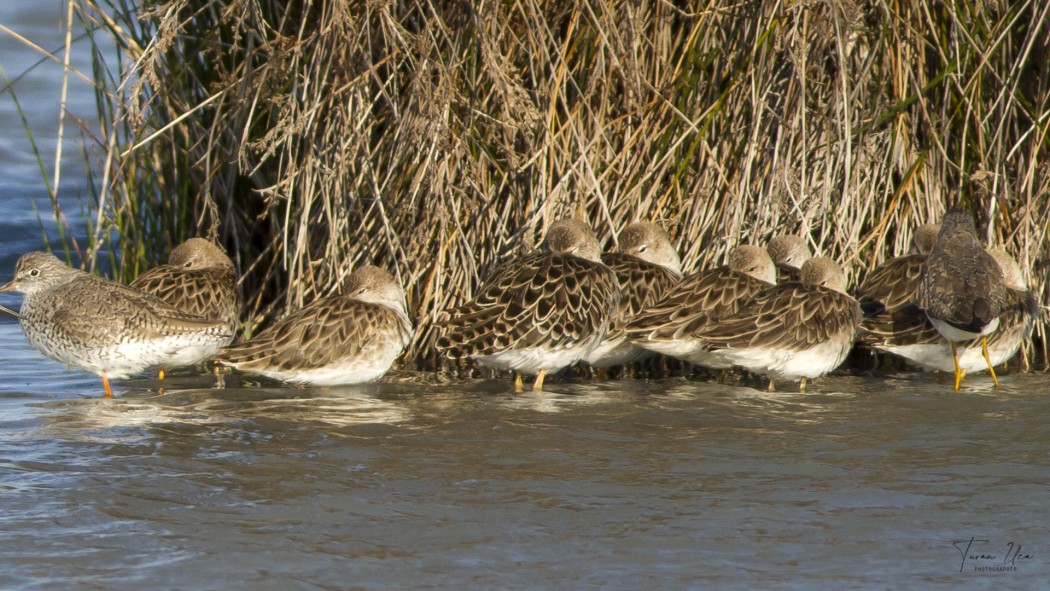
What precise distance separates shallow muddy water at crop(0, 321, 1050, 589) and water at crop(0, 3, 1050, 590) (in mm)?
12

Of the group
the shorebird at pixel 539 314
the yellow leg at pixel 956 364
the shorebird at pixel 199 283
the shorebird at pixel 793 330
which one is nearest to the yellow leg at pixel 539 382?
the shorebird at pixel 539 314

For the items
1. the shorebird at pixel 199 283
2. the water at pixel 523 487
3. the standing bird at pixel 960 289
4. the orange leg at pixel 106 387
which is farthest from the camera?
the shorebird at pixel 199 283

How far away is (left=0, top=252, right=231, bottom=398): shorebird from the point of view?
20.7ft

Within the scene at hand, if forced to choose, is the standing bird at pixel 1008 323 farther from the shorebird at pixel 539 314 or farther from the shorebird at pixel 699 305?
the shorebird at pixel 539 314

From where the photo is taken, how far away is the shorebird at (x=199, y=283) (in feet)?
21.9

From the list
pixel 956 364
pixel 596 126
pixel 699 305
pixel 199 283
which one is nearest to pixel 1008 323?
A: pixel 956 364

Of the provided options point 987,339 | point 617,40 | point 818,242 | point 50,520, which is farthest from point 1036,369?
point 50,520

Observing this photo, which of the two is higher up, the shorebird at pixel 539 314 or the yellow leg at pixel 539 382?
the shorebird at pixel 539 314

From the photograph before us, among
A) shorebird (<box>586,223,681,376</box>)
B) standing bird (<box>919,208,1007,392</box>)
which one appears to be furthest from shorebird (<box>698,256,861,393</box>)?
shorebird (<box>586,223,681,376</box>)

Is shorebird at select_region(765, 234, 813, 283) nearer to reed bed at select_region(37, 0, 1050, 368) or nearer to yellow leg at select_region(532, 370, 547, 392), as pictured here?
reed bed at select_region(37, 0, 1050, 368)

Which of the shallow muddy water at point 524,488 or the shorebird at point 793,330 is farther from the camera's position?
the shorebird at point 793,330

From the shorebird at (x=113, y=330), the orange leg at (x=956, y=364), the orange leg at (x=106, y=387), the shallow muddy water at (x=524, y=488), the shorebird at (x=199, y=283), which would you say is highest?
the shorebird at (x=199, y=283)

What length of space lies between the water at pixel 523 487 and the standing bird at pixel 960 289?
304 mm

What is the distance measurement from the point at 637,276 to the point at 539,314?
670mm
